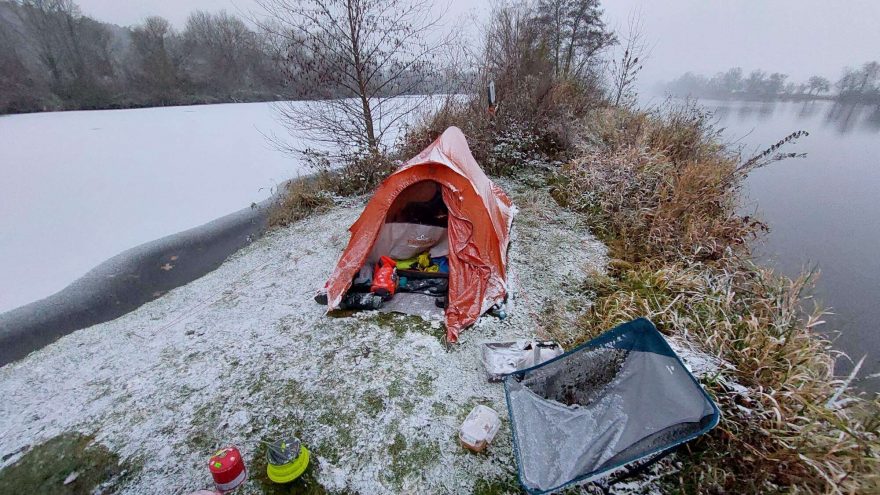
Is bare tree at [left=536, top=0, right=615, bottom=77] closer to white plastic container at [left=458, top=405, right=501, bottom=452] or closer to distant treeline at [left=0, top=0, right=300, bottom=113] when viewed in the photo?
distant treeline at [left=0, top=0, right=300, bottom=113]

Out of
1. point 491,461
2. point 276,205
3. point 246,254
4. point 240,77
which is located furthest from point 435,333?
point 240,77

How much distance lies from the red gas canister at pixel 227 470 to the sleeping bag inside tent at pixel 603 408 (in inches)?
66.2

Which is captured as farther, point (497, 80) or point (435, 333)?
point (497, 80)

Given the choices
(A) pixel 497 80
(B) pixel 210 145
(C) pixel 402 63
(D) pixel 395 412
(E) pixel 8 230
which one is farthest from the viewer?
(B) pixel 210 145

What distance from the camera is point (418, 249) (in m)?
4.22

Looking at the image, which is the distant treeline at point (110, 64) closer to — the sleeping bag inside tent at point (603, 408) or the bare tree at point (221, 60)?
the bare tree at point (221, 60)

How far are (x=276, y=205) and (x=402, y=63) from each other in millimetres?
3664

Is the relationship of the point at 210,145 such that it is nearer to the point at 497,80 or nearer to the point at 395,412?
the point at 497,80

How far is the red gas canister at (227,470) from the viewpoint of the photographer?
81.0 inches

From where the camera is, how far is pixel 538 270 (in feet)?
14.0

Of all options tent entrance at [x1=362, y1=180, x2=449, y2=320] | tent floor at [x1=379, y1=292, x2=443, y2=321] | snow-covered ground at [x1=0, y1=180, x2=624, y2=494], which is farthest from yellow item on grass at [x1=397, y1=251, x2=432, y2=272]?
snow-covered ground at [x1=0, y1=180, x2=624, y2=494]

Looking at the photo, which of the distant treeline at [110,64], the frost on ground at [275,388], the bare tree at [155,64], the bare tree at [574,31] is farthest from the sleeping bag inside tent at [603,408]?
the bare tree at [155,64]

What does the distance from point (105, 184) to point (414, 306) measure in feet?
26.9

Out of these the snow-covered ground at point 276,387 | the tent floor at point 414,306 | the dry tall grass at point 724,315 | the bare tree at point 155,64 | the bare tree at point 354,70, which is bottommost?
the snow-covered ground at point 276,387
